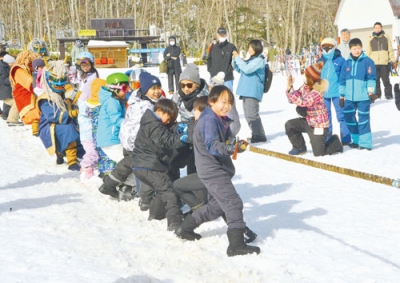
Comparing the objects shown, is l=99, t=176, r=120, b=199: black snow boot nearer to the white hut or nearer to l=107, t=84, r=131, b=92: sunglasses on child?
l=107, t=84, r=131, b=92: sunglasses on child

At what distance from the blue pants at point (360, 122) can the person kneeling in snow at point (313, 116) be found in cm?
41

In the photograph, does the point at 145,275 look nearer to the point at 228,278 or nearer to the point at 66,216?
the point at 228,278

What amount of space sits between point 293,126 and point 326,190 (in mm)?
2231

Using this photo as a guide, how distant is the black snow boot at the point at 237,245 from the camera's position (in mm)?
4266

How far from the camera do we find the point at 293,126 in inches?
337

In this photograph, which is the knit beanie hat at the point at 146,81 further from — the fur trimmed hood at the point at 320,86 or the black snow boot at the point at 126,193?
the fur trimmed hood at the point at 320,86

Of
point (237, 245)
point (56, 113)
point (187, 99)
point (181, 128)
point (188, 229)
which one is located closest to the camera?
point (237, 245)

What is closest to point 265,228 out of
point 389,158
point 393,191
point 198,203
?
point 198,203

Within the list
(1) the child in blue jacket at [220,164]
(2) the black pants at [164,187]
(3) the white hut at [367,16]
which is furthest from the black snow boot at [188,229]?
(3) the white hut at [367,16]

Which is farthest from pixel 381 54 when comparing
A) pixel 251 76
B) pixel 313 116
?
pixel 313 116

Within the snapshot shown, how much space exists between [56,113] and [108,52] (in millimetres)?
36606

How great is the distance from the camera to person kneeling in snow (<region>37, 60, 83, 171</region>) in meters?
7.71

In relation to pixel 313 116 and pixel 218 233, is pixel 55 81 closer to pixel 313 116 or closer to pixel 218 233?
pixel 313 116

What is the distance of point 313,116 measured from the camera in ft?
27.3
